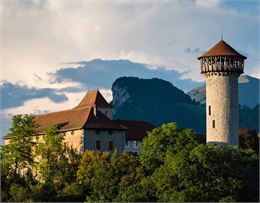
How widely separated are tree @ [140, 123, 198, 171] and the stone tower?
473 centimetres

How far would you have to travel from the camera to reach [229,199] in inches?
2087

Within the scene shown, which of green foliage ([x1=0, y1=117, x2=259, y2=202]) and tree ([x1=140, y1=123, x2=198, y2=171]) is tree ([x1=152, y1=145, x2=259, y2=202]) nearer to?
green foliage ([x1=0, y1=117, x2=259, y2=202])

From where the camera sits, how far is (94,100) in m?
84.1

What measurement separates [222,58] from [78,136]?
14603mm

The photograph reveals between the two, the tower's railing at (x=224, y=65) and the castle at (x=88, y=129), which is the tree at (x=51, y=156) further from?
the tower's railing at (x=224, y=65)

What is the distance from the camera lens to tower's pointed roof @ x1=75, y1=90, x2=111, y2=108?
276 feet

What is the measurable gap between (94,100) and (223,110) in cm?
2013

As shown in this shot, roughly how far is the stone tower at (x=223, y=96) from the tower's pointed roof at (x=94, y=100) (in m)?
17.8

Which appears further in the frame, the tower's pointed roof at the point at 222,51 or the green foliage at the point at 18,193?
the tower's pointed roof at the point at 222,51

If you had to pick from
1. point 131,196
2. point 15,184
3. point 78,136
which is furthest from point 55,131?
point 131,196

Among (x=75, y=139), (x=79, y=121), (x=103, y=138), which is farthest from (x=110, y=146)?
(x=79, y=121)

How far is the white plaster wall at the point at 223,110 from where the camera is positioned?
67375 mm

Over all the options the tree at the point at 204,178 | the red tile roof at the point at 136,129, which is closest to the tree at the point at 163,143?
the tree at the point at 204,178

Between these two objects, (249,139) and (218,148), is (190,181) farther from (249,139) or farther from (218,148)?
(249,139)
